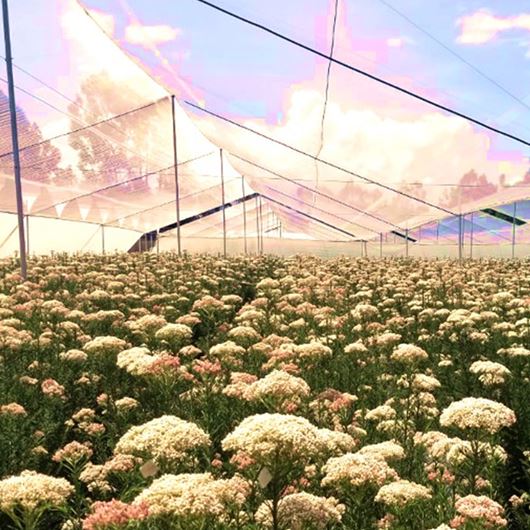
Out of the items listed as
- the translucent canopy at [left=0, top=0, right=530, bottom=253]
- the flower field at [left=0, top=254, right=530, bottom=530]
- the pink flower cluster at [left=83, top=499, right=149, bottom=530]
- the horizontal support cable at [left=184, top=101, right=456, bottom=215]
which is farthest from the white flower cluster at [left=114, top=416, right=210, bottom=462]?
the horizontal support cable at [left=184, top=101, right=456, bottom=215]

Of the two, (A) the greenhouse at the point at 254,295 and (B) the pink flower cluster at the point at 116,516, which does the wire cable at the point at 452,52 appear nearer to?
(A) the greenhouse at the point at 254,295

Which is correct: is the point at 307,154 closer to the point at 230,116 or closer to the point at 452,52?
the point at 230,116

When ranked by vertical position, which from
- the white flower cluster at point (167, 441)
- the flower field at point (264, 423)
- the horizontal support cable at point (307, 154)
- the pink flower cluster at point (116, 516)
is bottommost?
the flower field at point (264, 423)

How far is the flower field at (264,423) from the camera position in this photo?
9.45 feet

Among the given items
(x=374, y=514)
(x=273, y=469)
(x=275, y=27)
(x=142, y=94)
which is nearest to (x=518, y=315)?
(x=275, y=27)

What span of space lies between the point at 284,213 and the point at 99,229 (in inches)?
636

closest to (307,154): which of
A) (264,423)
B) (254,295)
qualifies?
(254,295)

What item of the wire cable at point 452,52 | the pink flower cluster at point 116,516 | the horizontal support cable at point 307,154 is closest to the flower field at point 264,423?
the pink flower cluster at point 116,516

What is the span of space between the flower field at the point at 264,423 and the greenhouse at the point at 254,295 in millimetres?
22

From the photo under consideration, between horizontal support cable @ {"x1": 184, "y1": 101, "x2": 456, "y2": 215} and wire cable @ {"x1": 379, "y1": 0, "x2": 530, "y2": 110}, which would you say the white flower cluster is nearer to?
wire cable @ {"x1": 379, "y1": 0, "x2": 530, "y2": 110}

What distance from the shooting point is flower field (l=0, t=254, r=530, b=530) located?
2881 millimetres

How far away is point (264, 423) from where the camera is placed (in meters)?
2.77

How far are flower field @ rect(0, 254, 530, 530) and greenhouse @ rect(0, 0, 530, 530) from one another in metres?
0.02

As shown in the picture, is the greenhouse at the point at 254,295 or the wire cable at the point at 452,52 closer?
the greenhouse at the point at 254,295
